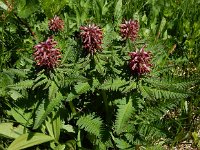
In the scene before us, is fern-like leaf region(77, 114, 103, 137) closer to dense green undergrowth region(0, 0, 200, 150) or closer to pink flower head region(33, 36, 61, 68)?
dense green undergrowth region(0, 0, 200, 150)

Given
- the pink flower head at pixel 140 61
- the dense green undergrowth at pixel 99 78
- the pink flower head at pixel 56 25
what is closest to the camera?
the pink flower head at pixel 140 61

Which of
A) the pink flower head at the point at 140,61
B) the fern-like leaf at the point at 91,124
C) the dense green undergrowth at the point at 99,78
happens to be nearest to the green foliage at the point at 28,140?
the dense green undergrowth at the point at 99,78

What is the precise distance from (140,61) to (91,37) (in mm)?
332

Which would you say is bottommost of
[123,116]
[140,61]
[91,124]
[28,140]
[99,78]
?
[28,140]

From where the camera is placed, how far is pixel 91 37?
2309 millimetres

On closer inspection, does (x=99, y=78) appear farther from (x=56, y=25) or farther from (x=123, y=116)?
(x=56, y=25)

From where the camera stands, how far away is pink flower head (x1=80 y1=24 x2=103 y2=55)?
2303 millimetres

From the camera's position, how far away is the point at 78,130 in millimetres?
2973

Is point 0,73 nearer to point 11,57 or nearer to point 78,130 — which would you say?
point 11,57

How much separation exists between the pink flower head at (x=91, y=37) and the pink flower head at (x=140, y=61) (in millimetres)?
218

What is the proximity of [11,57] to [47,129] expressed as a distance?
2.69 ft

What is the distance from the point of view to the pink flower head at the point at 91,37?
230 cm

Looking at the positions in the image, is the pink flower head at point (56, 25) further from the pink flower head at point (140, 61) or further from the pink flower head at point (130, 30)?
the pink flower head at point (140, 61)

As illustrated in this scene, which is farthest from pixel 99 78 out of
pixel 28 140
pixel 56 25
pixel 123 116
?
pixel 28 140
